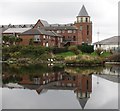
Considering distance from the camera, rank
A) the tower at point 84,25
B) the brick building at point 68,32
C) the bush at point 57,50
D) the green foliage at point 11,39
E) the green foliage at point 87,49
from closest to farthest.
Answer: the green foliage at point 87,49 → the bush at point 57,50 → the green foliage at point 11,39 → the brick building at point 68,32 → the tower at point 84,25

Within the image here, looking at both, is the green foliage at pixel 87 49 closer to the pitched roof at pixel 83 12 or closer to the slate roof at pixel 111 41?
the slate roof at pixel 111 41

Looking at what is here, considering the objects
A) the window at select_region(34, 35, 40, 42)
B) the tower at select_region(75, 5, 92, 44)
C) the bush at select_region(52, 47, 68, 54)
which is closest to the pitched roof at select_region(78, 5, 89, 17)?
the tower at select_region(75, 5, 92, 44)

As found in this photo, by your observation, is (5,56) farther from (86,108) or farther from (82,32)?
(86,108)

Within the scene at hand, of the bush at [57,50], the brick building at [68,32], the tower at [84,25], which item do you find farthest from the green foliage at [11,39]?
the tower at [84,25]

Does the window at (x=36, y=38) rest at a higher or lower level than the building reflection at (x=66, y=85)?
higher

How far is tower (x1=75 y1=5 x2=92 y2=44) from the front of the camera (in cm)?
6431

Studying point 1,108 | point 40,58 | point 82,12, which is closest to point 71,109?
point 1,108

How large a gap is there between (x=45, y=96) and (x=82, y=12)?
53321 millimetres

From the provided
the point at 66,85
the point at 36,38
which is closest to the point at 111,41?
the point at 36,38

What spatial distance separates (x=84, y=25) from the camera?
64312mm

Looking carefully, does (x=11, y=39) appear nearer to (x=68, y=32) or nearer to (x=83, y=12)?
(x=68, y=32)

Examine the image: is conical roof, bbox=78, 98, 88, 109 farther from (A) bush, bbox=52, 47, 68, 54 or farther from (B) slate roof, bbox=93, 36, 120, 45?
(B) slate roof, bbox=93, 36, 120, 45

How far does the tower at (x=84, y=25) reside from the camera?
6431 cm

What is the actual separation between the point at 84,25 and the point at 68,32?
542cm
